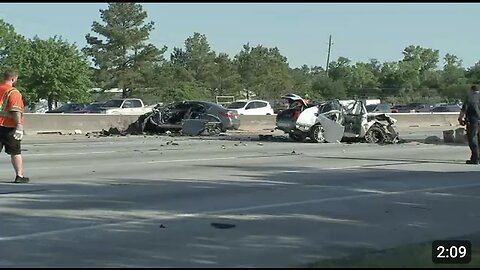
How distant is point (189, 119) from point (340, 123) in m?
7.17

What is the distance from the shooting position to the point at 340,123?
81.5 ft

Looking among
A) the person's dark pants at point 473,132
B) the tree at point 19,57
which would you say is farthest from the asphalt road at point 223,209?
the tree at point 19,57

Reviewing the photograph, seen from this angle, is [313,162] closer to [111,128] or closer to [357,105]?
[357,105]

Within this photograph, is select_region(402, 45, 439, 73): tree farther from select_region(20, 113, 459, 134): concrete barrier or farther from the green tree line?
select_region(20, 113, 459, 134): concrete barrier

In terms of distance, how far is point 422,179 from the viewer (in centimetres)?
1442

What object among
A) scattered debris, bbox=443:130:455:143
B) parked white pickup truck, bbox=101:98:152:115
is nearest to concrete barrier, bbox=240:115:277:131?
parked white pickup truck, bbox=101:98:152:115

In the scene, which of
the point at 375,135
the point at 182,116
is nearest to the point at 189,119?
the point at 182,116

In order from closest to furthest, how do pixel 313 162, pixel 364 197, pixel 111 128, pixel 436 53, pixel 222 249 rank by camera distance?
pixel 222 249, pixel 364 197, pixel 313 162, pixel 111 128, pixel 436 53

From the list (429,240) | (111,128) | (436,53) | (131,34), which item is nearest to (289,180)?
(429,240)

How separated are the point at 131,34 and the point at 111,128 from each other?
4604cm

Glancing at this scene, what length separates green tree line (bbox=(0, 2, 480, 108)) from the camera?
66562 millimetres

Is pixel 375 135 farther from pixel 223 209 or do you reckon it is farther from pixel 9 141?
pixel 223 209

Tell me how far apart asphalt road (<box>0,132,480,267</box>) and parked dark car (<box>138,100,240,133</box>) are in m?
11.0

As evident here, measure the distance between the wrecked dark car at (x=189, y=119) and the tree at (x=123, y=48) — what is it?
150ft
